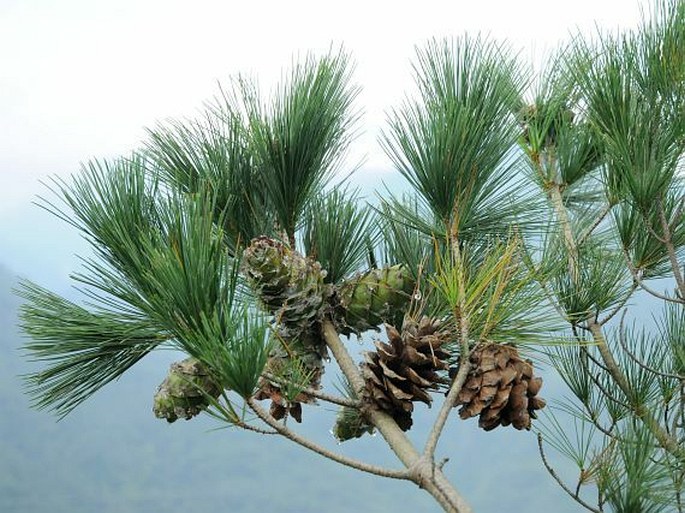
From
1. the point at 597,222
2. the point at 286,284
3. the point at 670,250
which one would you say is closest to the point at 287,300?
the point at 286,284

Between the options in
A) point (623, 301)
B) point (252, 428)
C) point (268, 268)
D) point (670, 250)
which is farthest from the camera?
point (623, 301)

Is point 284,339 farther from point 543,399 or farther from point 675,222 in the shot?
point 675,222

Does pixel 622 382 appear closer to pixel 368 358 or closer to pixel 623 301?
pixel 623 301

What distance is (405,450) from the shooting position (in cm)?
91

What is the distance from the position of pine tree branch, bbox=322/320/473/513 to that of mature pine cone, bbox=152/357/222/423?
13cm

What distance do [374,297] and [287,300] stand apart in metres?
0.09

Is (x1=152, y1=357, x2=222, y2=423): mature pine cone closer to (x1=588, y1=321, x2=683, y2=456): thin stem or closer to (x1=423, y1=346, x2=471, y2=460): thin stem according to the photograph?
(x1=423, y1=346, x2=471, y2=460): thin stem

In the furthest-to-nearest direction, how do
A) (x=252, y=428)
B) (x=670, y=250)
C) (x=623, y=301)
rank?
(x=623, y=301)
(x=670, y=250)
(x=252, y=428)

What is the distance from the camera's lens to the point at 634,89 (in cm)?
119

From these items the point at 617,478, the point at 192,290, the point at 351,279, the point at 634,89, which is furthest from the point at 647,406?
the point at 192,290

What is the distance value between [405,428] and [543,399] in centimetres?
14

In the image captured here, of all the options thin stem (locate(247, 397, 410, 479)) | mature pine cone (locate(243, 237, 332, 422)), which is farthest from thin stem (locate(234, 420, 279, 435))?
mature pine cone (locate(243, 237, 332, 422))

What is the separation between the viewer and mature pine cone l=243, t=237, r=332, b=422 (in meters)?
0.99

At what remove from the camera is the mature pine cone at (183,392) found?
937 millimetres
